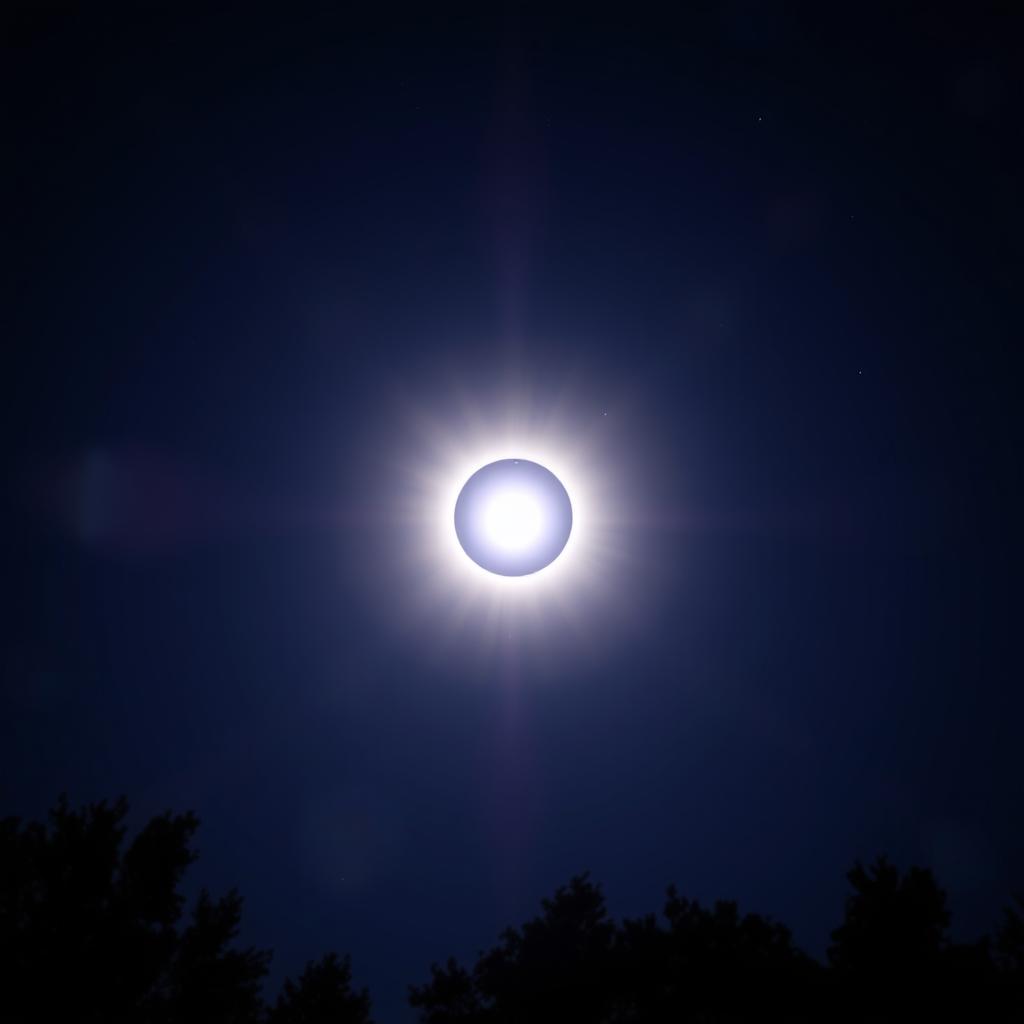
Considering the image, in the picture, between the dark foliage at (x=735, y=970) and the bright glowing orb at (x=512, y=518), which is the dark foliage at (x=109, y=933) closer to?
the dark foliage at (x=735, y=970)

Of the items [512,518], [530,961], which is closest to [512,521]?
[512,518]

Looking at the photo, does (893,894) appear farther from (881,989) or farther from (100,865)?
(100,865)

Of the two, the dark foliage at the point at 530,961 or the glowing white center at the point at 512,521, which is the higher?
the glowing white center at the point at 512,521

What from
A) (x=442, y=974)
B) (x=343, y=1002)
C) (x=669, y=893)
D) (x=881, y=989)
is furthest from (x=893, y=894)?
(x=343, y=1002)

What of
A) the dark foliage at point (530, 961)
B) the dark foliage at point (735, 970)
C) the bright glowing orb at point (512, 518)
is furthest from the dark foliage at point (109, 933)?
the bright glowing orb at point (512, 518)

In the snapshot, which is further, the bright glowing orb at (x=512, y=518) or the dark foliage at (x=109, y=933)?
the bright glowing orb at (x=512, y=518)

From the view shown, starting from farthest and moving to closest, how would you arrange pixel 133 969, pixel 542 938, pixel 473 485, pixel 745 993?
pixel 473 485 → pixel 542 938 → pixel 745 993 → pixel 133 969
